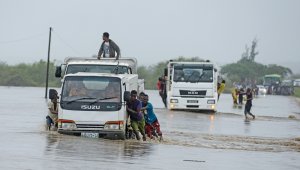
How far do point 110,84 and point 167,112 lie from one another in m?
17.9

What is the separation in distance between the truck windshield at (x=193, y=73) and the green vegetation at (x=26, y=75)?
49.6 m

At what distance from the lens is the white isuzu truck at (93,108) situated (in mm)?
21453

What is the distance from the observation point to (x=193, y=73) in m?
41.4

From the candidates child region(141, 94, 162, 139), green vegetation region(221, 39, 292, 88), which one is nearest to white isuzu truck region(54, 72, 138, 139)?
child region(141, 94, 162, 139)

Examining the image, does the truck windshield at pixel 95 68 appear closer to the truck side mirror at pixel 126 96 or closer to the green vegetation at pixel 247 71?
the truck side mirror at pixel 126 96

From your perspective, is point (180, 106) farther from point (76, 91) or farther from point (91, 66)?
point (76, 91)

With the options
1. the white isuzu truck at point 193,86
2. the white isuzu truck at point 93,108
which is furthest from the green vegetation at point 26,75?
the white isuzu truck at point 93,108

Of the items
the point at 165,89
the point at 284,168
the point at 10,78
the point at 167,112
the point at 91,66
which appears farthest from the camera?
the point at 10,78

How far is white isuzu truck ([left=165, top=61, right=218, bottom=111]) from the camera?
135 ft

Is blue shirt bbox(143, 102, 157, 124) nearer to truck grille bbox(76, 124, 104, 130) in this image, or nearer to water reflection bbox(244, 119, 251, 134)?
truck grille bbox(76, 124, 104, 130)

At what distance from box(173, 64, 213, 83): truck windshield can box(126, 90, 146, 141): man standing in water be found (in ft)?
61.2

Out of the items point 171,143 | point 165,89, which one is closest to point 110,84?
point 171,143

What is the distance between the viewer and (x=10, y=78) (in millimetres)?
94375

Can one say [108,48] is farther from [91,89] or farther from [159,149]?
[159,149]
